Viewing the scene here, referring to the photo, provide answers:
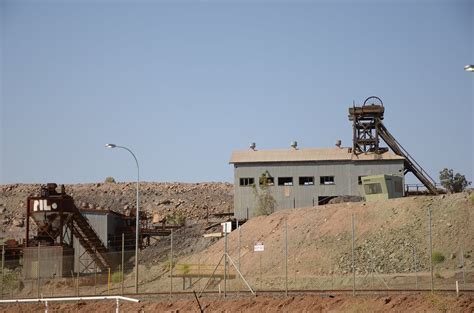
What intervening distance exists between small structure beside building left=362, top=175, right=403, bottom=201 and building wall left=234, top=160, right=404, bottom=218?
9.10m

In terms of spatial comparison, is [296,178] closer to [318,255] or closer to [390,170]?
[390,170]

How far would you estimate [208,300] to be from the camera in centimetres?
3556

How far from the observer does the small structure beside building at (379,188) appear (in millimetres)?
67438

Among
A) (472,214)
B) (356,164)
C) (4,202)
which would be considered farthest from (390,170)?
(4,202)

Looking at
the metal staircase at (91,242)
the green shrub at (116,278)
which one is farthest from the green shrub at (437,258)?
the metal staircase at (91,242)

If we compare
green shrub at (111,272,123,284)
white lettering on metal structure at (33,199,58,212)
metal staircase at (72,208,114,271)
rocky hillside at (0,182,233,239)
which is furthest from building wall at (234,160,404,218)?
rocky hillside at (0,182,233,239)

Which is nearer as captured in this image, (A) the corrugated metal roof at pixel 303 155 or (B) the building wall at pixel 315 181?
(B) the building wall at pixel 315 181

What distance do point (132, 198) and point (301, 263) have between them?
81182 millimetres

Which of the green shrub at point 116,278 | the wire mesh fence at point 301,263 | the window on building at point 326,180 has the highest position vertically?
the window on building at point 326,180

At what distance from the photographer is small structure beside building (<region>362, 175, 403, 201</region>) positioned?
67.4m

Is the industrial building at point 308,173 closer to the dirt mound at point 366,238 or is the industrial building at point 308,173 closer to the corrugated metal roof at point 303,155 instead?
the corrugated metal roof at point 303,155

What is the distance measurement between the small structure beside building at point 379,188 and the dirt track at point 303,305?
33.9 meters

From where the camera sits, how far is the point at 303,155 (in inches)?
3152

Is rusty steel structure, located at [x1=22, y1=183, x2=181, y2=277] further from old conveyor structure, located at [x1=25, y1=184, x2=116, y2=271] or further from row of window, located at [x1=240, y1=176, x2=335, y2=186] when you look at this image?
row of window, located at [x1=240, y1=176, x2=335, y2=186]
